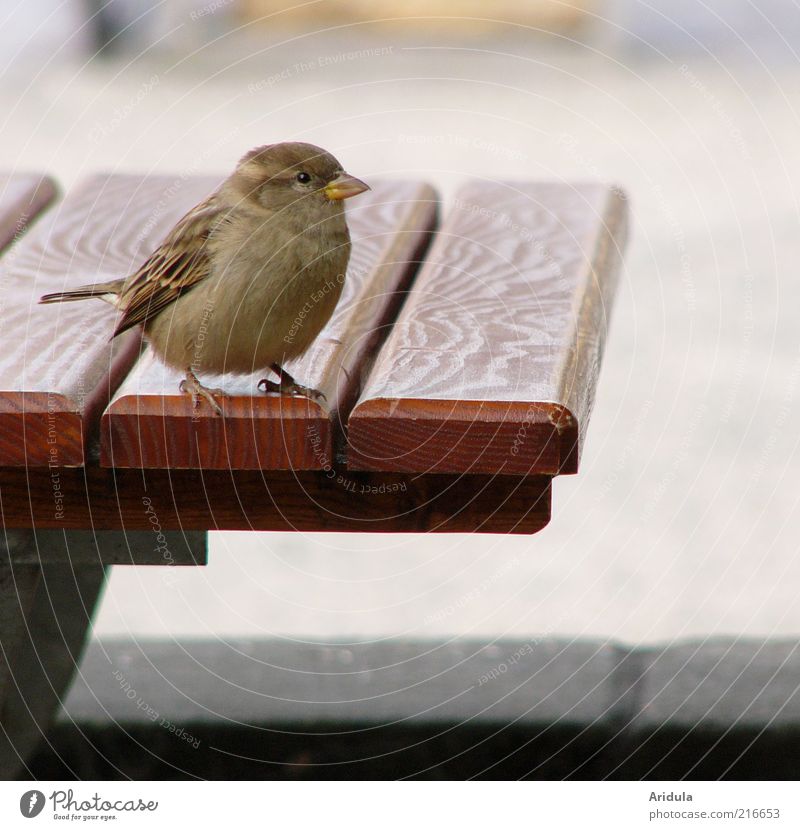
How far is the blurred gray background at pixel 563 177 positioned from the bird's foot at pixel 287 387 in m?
1.24

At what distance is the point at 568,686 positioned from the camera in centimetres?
258

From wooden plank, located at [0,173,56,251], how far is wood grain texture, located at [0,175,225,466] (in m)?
0.05

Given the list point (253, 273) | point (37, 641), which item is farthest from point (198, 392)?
point (37, 641)

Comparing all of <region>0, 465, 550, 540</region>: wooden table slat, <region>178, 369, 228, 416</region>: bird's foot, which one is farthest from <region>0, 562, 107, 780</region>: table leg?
<region>178, 369, 228, 416</region>: bird's foot

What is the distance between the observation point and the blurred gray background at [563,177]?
2.96 m

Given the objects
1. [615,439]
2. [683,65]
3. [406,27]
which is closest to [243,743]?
[615,439]

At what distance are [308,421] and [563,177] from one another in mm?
3977

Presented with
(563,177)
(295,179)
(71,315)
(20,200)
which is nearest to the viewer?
(295,179)

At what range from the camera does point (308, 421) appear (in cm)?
151

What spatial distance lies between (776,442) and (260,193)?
7.75 ft

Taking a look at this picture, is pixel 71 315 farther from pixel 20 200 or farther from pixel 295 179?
pixel 20 200

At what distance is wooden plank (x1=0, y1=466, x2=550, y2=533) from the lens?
1.59 meters

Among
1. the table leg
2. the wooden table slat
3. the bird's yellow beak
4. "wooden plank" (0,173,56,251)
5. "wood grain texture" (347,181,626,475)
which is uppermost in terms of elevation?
the bird's yellow beak

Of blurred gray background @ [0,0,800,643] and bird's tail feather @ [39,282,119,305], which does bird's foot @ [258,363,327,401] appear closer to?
bird's tail feather @ [39,282,119,305]
